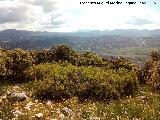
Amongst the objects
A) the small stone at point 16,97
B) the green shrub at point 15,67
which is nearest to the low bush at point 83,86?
the small stone at point 16,97

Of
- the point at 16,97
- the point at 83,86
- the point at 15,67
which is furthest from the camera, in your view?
the point at 15,67

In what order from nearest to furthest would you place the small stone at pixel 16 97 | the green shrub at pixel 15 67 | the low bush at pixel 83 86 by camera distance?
1. the small stone at pixel 16 97
2. the low bush at pixel 83 86
3. the green shrub at pixel 15 67

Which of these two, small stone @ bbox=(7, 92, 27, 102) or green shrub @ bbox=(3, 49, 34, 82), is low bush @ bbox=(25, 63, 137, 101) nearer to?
small stone @ bbox=(7, 92, 27, 102)

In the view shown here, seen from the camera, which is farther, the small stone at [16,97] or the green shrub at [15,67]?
the green shrub at [15,67]

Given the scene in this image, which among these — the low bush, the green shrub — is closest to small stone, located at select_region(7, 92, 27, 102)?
the low bush

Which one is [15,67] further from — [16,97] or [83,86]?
[16,97]

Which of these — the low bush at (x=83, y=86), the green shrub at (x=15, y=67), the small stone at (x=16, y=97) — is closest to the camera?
the small stone at (x=16, y=97)

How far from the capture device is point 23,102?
63.2ft

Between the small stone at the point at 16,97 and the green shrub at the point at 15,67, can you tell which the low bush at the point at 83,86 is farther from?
the green shrub at the point at 15,67

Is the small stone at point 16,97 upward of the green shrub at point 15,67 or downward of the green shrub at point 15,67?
downward

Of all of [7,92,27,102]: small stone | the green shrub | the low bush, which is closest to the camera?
[7,92,27,102]: small stone

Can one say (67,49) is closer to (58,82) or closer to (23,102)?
(58,82)

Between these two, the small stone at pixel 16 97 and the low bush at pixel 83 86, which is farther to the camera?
the low bush at pixel 83 86

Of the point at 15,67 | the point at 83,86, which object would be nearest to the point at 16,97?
the point at 83,86
